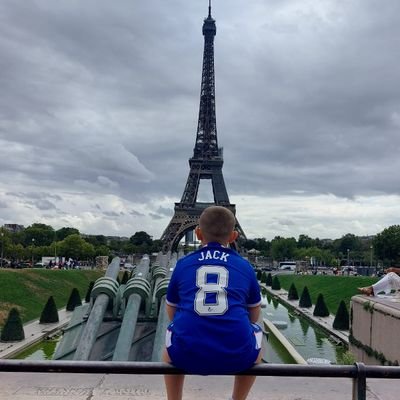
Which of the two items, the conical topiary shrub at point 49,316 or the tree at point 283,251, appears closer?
the conical topiary shrub at point 49,316

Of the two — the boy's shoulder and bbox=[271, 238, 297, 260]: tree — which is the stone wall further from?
bbox=[271, 238, 297, 260]: tree

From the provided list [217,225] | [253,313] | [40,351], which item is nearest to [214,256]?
[217,225]

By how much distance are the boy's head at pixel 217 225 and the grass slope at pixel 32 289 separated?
78.6ft

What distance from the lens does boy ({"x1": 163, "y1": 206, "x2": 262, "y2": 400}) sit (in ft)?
9.15

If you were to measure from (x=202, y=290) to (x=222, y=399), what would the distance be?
137cm

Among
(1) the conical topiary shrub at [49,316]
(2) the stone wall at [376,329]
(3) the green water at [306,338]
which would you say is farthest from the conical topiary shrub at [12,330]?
(2) the stone wall at [376,329]

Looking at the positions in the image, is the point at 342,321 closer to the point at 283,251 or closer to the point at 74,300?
the point at 74,300

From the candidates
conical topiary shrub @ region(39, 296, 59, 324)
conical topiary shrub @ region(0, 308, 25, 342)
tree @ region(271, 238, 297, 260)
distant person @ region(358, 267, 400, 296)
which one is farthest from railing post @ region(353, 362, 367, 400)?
tree @ region(271, 238, 297, 260)

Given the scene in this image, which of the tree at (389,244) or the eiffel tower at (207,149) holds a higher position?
the eiffel tower at (207,149)

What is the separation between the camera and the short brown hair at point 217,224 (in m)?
3.11

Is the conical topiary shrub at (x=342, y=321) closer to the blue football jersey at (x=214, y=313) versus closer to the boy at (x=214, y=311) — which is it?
the boy at (x=214, y=311)

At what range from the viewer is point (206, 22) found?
8850cm

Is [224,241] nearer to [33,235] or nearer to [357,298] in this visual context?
[357,298]

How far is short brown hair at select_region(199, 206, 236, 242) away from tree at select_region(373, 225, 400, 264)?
220 ft
